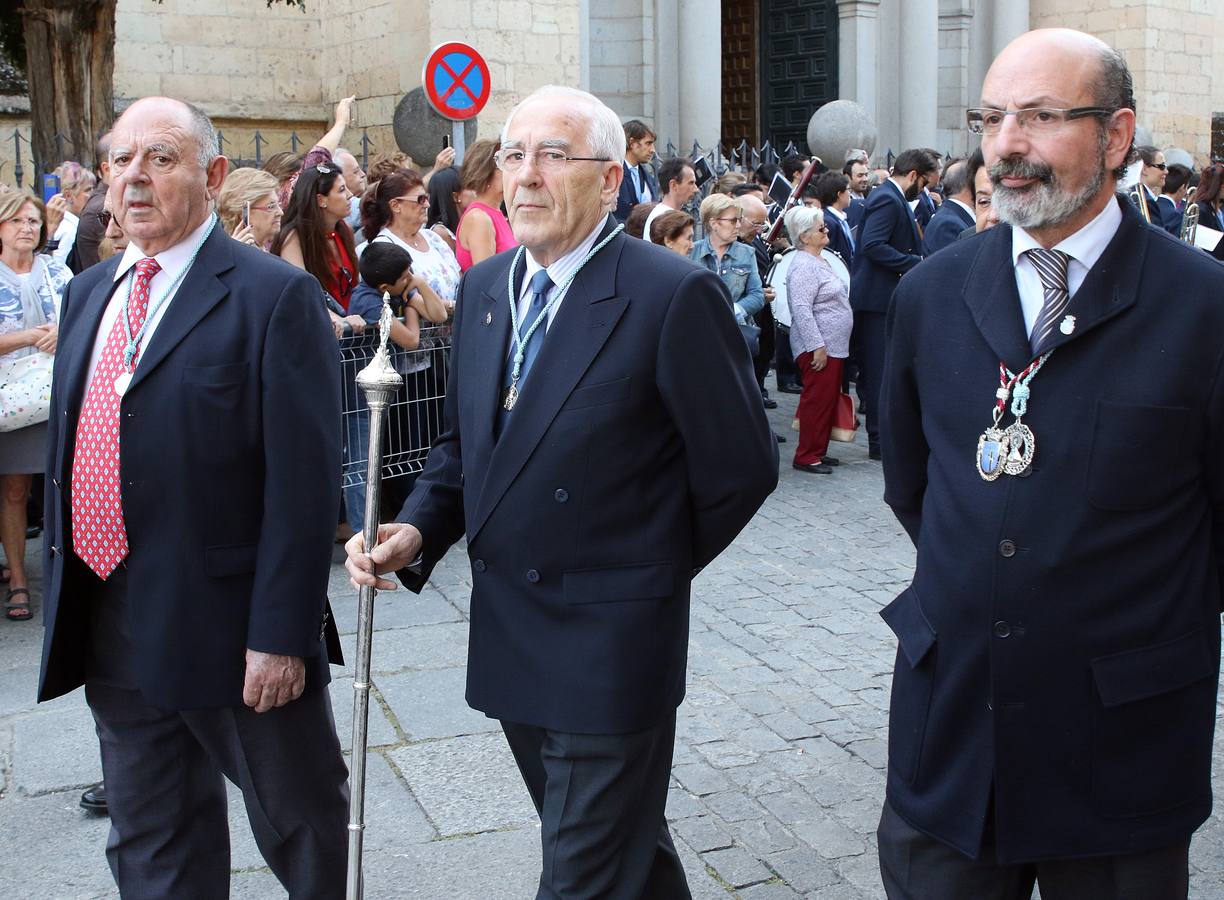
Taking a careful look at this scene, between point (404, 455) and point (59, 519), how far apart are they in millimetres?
4668

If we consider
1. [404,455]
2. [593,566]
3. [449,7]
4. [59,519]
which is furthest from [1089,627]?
[449,7]

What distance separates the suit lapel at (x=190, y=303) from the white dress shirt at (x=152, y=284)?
2 cm

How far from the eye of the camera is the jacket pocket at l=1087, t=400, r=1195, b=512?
2.62 metres

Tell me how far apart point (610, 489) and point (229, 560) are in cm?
90

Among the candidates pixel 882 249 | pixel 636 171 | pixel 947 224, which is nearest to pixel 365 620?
pixel 947 224

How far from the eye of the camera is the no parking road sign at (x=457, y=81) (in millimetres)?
11320

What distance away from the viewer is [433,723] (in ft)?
17.6

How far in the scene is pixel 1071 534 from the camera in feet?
8.72

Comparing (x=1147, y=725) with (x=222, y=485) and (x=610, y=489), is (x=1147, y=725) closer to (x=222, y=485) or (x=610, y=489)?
(x=610, y=489)

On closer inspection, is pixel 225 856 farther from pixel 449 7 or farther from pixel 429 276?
pixel 449 7

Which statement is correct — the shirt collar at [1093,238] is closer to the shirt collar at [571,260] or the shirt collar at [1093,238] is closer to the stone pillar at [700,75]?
the shirt collar at [571,260]

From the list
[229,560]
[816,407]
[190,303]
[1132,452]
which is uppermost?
[190,303]

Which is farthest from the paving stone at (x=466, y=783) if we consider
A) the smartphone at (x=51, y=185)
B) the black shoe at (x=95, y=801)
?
the smartphone at (x=51, y=185)

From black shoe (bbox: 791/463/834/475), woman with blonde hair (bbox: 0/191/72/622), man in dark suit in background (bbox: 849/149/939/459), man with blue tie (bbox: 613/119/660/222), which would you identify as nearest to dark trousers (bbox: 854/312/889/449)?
A: man in dark suit in background (bbox: 849/149/939/459)
